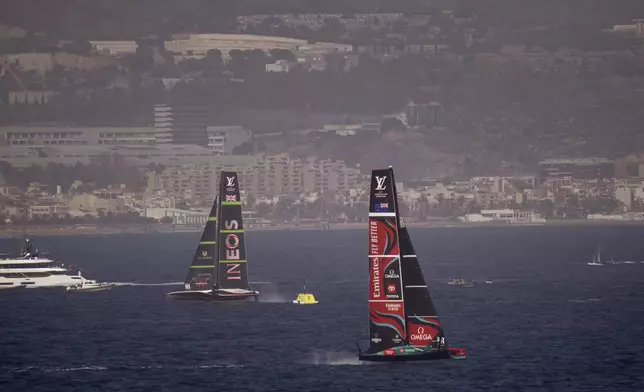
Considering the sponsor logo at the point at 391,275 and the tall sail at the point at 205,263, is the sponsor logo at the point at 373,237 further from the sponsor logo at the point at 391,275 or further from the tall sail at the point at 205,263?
the tall sail at the point at 205,263

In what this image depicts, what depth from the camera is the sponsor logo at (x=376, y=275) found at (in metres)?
64.9

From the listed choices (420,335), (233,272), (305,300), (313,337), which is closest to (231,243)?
(233,272)

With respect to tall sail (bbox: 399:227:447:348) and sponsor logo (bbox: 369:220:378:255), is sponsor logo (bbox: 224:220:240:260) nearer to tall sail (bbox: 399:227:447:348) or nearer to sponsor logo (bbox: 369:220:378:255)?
tall sail (bbox: 399:227:447:348)

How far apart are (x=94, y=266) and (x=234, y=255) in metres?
65.1

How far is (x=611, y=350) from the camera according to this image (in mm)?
79438

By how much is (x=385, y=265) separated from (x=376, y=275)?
1.60 ft

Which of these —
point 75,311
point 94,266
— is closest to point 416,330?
point 75,311

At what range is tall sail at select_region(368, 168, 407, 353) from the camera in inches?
2516

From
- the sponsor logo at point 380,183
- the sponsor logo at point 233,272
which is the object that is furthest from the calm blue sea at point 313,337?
the sponsor logo at point 380,183

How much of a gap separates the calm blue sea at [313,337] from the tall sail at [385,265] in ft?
7.38

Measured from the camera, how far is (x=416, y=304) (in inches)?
2586

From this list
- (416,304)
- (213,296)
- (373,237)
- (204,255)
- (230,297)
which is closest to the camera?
(373,237)

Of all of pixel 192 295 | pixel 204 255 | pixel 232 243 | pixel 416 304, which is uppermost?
pixel 232 243

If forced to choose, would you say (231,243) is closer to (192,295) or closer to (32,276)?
(192,295)
